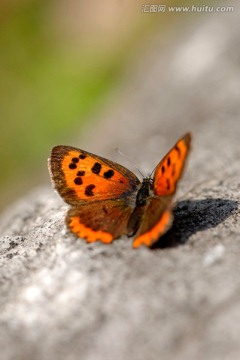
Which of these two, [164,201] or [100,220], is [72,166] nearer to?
[100,220]

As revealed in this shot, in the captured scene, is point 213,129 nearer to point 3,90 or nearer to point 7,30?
point 3,90

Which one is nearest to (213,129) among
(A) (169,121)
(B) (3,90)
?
(A) (169,121)

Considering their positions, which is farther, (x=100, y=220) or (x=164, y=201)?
(x=100, y=220)

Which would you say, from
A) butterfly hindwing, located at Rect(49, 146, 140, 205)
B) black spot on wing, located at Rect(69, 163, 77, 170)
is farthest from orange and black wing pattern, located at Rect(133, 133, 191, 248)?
black spot on wing, located at Rect(69, 163, 77, 170)

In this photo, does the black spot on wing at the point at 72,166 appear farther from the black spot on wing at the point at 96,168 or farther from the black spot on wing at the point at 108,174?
the black spot on wing at the point at 108,174
